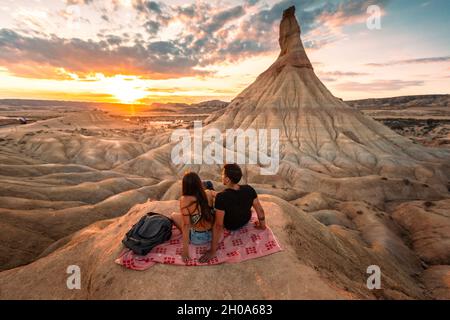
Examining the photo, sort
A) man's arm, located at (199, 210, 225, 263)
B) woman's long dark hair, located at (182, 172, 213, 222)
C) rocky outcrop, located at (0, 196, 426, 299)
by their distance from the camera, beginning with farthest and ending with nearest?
man's arm, located at (199, 210, 225, 263)
woman's long dark hair, located at (182, 172, 213, 222)
rocky outcrop, located at (0, 196, 426, 299)

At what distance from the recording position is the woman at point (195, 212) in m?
6.46

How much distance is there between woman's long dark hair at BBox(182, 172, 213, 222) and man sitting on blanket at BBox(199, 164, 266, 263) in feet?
0.88

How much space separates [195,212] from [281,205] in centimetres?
670

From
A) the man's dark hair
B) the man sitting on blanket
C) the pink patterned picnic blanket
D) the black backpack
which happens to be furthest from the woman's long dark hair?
the black backpack

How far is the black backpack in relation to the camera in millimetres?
6914

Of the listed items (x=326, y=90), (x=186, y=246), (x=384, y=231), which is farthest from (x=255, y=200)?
(x=326, y=90)

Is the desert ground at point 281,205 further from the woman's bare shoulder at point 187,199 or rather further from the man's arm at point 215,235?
the woman's bare shoulder at point 187,199

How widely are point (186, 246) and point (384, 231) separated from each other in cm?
2550

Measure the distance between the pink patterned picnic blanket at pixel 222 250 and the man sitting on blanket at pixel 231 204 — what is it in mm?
265

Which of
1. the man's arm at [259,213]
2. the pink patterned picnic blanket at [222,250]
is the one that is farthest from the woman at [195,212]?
the man's arm at [259,213]

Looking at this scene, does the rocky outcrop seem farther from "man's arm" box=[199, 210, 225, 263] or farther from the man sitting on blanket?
the man sitting on blanket

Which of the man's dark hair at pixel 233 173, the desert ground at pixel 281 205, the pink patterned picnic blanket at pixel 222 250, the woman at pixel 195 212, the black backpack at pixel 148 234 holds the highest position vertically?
the man's dark hair at pixel 233 173
